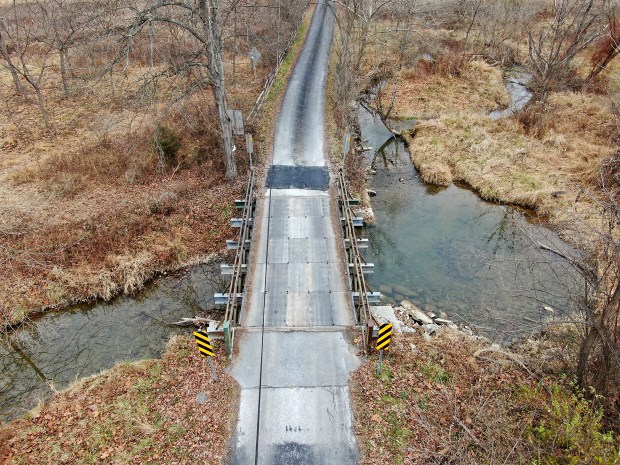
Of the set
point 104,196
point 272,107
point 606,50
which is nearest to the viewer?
point 104,196

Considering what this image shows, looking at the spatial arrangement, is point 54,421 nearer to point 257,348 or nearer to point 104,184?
point 257,348

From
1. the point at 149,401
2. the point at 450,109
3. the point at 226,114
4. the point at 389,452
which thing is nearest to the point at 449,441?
the point at 389,452

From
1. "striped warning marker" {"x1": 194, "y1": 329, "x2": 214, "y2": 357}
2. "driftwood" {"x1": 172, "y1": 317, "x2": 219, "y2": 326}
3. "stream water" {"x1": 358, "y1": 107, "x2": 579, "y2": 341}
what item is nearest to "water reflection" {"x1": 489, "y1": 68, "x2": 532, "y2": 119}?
"stream water" {"x1": 358, "y1": 107, "x2": 579, "y2": 341}

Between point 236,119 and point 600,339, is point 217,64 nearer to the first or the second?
point 236,119

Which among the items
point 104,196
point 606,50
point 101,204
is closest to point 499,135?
point 606,50

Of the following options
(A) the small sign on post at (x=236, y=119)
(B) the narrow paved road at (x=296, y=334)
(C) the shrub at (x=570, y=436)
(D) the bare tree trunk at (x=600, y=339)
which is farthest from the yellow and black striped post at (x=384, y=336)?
(A) the small sign on post at (x=236, y=119)
